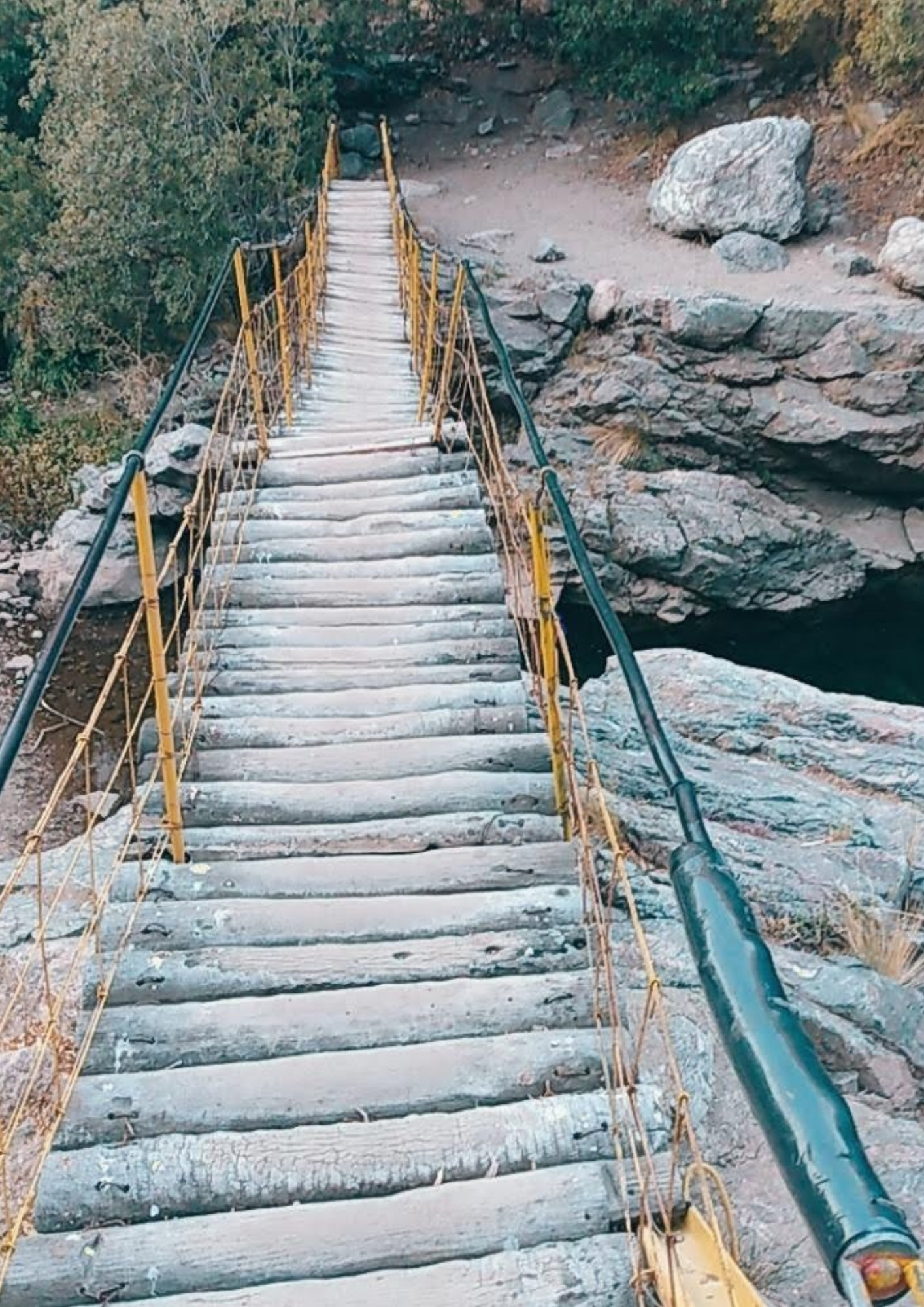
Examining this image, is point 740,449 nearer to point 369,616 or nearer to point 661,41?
point 661,41

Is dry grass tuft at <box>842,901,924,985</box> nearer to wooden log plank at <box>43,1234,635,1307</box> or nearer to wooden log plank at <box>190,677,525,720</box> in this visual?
wooden log plank at <box>190,677,525,720</box>

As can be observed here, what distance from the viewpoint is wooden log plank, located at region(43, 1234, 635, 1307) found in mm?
2049

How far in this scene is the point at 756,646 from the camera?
12.1 meters

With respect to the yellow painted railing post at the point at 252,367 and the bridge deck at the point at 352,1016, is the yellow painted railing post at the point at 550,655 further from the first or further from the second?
the yellow painted railing post at the point at 252,367

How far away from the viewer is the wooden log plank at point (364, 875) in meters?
3.14

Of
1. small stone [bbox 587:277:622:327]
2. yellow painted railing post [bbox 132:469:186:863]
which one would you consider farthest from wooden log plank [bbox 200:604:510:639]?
small stone [bbox 587:277:622:327]

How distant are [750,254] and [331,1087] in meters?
11.9

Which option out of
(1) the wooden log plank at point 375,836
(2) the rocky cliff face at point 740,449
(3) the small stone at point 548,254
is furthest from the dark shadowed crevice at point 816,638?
(1) the wooden log plank at point 375,836

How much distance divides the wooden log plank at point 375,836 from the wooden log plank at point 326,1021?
607 mm

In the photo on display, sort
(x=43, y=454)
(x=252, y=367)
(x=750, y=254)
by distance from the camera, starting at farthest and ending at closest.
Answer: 1. (x=43, y=454)
2. (x=750, y=254)
3. (x=252, y=367)

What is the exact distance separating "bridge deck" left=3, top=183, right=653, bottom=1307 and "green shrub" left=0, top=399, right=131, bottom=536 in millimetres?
8727

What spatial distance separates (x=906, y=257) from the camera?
1188 centimetres

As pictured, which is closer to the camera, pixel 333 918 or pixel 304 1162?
pixel 304 1162

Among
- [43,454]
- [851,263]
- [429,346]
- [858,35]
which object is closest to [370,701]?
[429,346]
